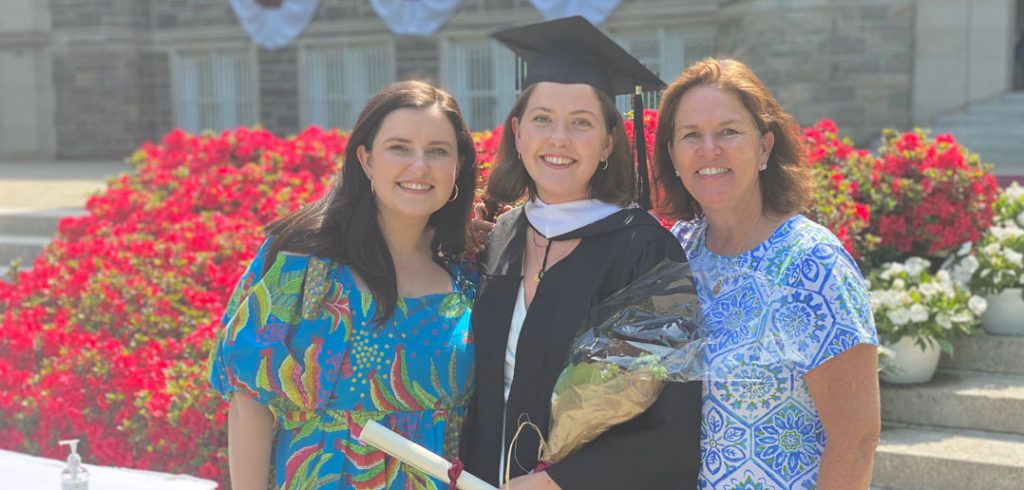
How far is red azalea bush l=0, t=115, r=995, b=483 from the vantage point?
3891 mm

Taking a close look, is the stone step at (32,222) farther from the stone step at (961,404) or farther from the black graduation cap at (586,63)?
the black graduation cap at (586,63)

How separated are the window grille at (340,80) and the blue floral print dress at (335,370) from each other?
1379 cm

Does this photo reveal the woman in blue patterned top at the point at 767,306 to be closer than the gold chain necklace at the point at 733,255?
Yes

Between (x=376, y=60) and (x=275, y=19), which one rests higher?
(x=275, y=19)

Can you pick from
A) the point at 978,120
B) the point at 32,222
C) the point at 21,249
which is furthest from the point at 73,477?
the point at 978,120

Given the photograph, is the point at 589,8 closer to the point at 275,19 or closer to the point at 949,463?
the point at 275,19

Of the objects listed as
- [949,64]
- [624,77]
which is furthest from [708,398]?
[949,64]

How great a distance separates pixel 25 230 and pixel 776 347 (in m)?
7.49

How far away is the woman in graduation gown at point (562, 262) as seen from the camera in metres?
2.01

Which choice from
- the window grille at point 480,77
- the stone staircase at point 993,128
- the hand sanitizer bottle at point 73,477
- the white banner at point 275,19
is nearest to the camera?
the hand sanitizer bottle at point 73,477

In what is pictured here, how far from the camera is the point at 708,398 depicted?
207cm

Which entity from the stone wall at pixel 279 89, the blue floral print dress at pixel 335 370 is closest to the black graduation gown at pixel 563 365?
the blue floral print dress at pixel 335 370

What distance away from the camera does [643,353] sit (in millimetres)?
1918

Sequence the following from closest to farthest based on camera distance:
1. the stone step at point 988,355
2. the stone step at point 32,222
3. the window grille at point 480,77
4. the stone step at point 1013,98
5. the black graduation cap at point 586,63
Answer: the black graduation cap at point 586,63 < the stone step at point 988,355 < the stone step at point 32,222 < the stone step at point 1013,98 < the window grille at point 480,77
